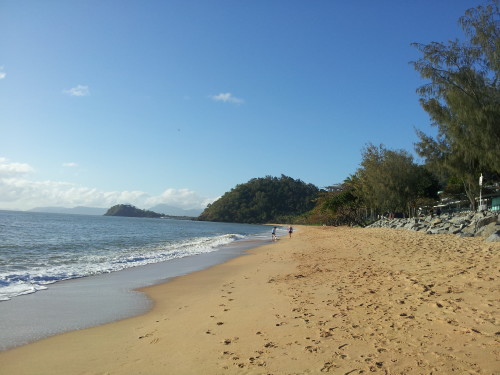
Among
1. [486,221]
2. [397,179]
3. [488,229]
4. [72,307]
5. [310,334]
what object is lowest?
[72,307]

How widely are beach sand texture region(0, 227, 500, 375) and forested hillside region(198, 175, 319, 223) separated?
14131cm

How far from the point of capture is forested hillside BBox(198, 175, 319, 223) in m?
158

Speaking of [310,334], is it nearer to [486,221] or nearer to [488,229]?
[488,229]

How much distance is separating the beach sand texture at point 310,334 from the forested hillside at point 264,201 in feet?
464

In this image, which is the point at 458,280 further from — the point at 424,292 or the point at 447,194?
the point at 447,194

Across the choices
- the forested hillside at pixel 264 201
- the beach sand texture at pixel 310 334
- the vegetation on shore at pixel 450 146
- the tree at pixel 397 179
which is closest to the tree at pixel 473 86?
the vegetation on shore at pixel 450 146

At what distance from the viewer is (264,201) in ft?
527

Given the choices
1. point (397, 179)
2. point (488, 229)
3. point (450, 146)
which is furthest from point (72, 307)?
point (397, 179)

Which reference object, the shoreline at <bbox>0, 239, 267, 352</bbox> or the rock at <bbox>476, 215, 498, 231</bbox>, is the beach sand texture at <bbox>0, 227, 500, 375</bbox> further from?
the rock at <bbox>476, 215, 498, 231</bbox>

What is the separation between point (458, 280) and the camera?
7684 mm

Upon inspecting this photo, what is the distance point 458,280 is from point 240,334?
16.6 ft

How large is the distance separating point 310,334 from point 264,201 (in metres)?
155

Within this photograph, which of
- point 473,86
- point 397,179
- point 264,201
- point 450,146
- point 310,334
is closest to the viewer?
point 310,334

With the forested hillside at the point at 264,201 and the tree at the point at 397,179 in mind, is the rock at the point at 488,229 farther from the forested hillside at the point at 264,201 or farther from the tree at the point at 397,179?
the forested hillside at the point at 264,201
